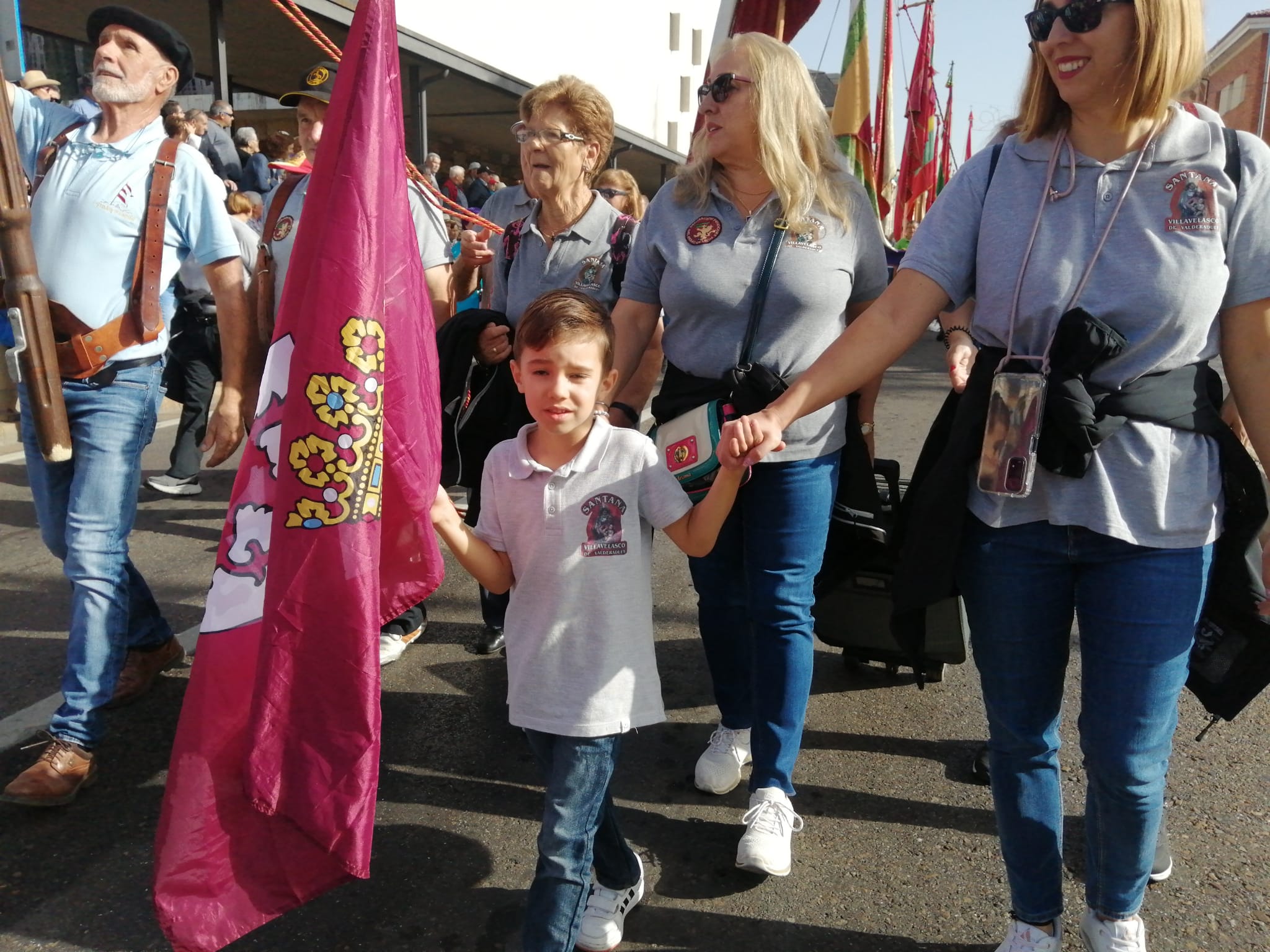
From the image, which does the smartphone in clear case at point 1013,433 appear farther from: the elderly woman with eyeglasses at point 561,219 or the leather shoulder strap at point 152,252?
the leather shoulder strap at point 152,252

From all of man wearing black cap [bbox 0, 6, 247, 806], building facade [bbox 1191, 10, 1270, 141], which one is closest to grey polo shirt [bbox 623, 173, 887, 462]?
man wearing black cap [bbox 0, 6, 247, 806]

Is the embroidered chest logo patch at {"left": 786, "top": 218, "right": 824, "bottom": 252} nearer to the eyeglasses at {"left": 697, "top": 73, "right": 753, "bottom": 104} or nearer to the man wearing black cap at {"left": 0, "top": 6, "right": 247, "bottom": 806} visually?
the eyeglasses at {"left": 697, "top": 73, "right": 753, "bottom": 104}

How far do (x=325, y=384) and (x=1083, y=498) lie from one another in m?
1.47

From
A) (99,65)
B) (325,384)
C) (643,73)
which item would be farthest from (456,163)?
(325,384)

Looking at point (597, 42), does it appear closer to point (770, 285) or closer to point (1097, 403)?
point (770, 285)

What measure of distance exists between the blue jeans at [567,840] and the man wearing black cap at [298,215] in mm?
1594

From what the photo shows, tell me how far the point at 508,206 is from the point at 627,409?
4.68 ft

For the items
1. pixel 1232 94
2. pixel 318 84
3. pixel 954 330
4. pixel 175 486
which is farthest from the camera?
pixel 1232 94

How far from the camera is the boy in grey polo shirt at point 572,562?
218cm

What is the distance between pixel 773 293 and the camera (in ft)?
8.98

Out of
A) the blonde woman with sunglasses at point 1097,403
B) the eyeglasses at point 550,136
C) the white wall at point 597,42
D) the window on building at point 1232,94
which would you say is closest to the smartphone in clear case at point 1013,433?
the blonde woman with sunglasses at point 1097,403

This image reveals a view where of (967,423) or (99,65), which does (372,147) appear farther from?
(99,65)

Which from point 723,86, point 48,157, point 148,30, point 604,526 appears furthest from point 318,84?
point 604,526

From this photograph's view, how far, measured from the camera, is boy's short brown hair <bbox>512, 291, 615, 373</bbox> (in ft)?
7.16
